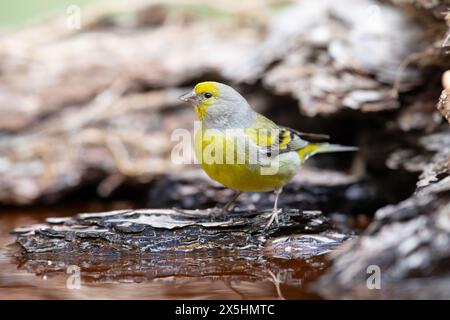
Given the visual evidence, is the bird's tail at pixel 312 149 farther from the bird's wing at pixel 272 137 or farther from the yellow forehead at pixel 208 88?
the yellow forehead at pixel 208 88

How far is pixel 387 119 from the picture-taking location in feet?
14.9

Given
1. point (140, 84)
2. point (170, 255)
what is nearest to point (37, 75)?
point (140, 84)

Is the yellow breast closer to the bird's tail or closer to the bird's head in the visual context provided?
the bird's head

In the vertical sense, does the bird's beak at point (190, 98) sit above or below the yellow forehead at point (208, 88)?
below

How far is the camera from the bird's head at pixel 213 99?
3.86 m

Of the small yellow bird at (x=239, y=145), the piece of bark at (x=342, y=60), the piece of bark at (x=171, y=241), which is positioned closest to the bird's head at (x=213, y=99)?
the small yellow bird at (x=239, y=145)

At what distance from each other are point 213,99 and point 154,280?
1491 millimetres

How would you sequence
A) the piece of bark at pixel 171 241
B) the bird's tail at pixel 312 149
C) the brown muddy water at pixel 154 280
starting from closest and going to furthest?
1. the brown muddy water at pixel 154 280
2. the piece of bark at pixel 171 241
3. the bird's tail at pixel 312 149

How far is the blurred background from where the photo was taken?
14.5ft

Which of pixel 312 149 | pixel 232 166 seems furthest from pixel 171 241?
pixel 312 149

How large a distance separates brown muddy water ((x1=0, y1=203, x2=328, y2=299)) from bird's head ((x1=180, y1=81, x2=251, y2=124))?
1043mm

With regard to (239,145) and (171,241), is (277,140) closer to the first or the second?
(239,145)

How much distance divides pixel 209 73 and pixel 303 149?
1.68 m

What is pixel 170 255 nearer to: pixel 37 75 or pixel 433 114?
pixel 433 114
